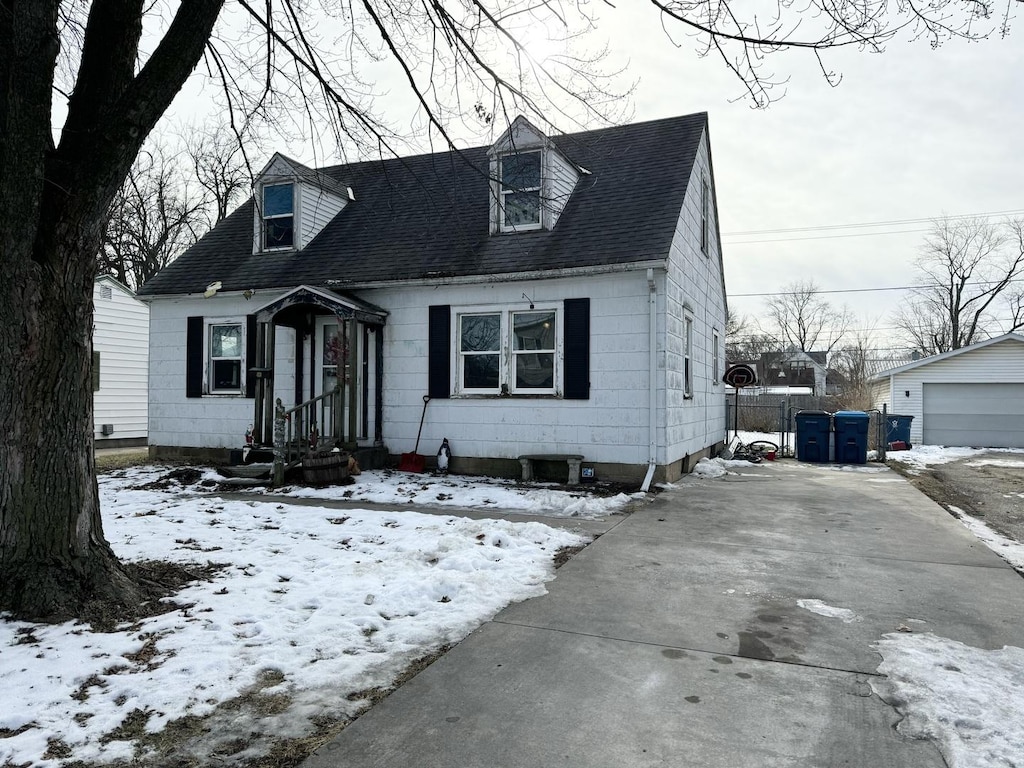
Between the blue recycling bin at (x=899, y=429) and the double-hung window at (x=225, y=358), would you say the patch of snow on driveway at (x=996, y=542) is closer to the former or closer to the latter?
the double-hung window at (x=225, y=358)

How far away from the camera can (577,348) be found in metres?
10.2

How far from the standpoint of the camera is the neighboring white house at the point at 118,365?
58.3ft

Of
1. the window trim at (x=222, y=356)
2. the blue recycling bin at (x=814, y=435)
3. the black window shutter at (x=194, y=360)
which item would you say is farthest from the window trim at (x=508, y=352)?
the blue recycling bin at (x=814, y=435)

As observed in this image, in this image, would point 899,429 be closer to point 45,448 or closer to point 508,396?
point 508,396

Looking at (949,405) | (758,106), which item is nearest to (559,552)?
(758,106)

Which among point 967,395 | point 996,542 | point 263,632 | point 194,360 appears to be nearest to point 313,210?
point 194,360

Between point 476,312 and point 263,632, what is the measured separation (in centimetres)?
761

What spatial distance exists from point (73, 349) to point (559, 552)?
164 inches

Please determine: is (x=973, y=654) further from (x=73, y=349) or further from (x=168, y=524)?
(x=168, y=524)

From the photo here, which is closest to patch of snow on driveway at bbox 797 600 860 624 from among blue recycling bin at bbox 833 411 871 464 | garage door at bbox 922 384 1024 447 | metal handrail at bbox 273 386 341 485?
metal handrail at bbox 273 386 341 485

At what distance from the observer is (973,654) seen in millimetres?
3715

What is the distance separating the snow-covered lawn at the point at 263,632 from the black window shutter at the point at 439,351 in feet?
13.5

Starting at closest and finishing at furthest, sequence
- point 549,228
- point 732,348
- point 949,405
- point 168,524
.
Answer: point 168,524 < point 549,228 < point 949,405 < point 732,348

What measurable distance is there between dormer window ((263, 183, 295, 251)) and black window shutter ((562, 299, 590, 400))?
6379 mm
